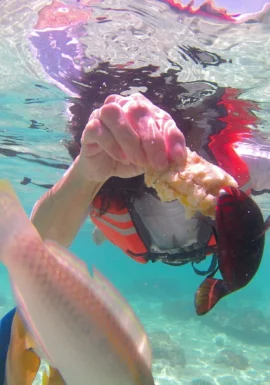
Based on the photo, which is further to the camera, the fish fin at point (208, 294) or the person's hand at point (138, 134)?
the person's hand at point (138, 134)

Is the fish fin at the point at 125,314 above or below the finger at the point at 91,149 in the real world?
above

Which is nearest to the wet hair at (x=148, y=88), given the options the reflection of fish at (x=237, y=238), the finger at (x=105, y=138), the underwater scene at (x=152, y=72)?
the underwater scene at (x=152, y=72)

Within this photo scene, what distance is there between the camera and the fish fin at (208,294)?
144cm

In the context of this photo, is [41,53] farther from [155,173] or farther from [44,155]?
[44,155]

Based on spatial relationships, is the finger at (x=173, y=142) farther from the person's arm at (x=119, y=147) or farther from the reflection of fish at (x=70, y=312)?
the reflection of fish at (x=70, y=312)

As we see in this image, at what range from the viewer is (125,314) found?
1.01 m

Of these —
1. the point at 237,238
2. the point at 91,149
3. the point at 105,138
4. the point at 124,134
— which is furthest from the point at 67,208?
the point at 237,238

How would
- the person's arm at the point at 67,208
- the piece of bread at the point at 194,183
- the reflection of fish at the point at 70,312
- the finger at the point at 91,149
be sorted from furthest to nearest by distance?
the person's arm at the point at 67,208
the finger at the point at 91,149
the piece of bread at the point at 194,183
the reflection of fish at the point at 70,312

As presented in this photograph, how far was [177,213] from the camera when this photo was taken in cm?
491

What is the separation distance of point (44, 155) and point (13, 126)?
10.6ft

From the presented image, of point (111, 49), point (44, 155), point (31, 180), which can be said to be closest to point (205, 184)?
point (111, 49)

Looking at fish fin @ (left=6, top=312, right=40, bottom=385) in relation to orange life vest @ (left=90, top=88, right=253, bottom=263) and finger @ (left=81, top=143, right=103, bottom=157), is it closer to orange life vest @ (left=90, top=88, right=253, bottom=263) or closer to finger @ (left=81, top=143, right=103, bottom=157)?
finger @ (left=81, top=143, right=103, bottom=157)

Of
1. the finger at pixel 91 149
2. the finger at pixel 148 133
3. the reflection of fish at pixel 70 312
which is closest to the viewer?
the reflection of fish at pixel 70 312

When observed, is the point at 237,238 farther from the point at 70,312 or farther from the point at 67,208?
the point at 67,208
